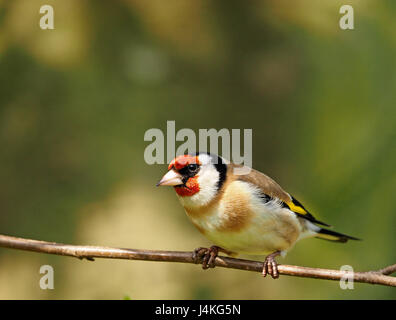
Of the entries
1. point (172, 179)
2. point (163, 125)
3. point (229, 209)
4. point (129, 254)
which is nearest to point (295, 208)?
point (229, 209)

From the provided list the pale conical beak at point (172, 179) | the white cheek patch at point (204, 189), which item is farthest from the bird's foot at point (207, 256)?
the pale conical beak at point (172, 179)

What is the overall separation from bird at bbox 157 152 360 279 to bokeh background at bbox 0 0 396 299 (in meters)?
2.14

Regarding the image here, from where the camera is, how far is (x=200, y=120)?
6.37 meters

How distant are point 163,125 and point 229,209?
274cm

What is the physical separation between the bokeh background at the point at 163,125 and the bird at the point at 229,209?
214cm

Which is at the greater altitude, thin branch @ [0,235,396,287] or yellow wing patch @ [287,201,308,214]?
yellow wing patch @ [287,201,308,214]

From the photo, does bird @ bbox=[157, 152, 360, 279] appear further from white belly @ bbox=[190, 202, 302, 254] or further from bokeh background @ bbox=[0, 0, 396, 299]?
bokeh background @ bbox=[0, 0, 396, 299]

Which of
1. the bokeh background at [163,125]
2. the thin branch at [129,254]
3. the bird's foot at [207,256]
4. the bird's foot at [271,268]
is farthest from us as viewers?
the bokeh background at [163,125]

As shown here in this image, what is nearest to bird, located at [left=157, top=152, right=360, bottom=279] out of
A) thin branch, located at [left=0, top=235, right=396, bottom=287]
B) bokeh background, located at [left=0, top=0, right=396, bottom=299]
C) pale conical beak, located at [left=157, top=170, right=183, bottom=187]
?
pale conical beak, located at [left=157, top=170, right=183, bottom=187]

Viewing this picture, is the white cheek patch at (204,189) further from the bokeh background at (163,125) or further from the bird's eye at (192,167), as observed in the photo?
the bokeh background at (163,125)

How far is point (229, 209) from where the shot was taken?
376cm

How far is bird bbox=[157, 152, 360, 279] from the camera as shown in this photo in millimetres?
3730

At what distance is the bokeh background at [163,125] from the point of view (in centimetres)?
610

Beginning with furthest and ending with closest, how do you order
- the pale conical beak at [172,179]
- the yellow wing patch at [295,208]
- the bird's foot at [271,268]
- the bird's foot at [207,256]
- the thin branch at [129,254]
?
the yellow wing patch at [295,208] < the pale conical beak at [172,179] < the bird's foot at [207,256] < the bird's foot at [271,268] < the thin branch at [129,254]
